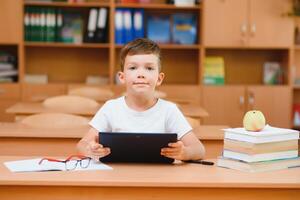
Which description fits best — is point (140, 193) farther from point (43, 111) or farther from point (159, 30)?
point (159, 30)

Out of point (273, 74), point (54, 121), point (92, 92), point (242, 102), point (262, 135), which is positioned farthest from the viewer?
point (273, 74)

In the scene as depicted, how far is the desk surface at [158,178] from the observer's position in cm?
215

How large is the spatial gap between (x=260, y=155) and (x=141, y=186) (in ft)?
1.65

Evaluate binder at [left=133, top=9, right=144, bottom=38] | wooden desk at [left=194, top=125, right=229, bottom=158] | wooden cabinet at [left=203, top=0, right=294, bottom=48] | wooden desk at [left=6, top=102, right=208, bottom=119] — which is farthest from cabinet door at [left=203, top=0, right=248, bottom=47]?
wooden desk at [left=194, top=125, right=229, bottom=158]

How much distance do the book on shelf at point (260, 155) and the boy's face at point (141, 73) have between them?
1.41 feet

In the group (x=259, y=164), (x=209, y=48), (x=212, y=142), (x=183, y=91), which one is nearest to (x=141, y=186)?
(x=259, y=164)

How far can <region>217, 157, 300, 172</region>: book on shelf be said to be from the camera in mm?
2344

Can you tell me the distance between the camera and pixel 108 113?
2.71m

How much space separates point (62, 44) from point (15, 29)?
492 millimetres

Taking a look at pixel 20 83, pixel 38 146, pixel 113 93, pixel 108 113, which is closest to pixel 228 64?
pixel 113 93

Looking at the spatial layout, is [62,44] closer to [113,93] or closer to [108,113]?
[113,93]

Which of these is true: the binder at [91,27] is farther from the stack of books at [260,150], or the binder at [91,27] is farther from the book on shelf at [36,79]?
the stack of books at [260,150]

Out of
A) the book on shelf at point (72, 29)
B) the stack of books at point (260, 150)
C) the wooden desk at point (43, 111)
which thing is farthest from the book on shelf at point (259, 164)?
the book on shelf at point (72, 29)

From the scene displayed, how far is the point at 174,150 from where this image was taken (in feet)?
7.84
